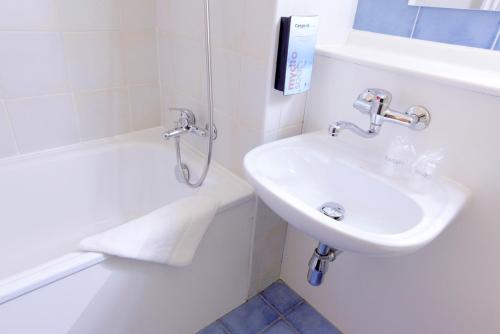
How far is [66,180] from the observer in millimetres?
1289

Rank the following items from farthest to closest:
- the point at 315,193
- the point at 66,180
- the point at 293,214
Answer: the point at 66,180 → the point at 315,193 → the point at 293,214

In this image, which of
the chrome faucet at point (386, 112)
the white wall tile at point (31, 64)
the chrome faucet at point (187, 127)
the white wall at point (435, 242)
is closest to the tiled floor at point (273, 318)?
the white wall at point (435, 242)

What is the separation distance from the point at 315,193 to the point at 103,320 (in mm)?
695

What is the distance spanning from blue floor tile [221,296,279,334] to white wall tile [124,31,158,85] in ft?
3.40

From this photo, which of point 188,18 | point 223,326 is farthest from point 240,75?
point 223,326

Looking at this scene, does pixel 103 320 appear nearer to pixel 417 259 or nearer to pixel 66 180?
pixel 66 180

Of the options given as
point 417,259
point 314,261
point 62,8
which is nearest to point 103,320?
point 314,261

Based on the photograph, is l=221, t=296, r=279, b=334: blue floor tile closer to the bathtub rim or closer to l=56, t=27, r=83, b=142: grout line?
the bathtub rim

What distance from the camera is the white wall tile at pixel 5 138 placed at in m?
1.12

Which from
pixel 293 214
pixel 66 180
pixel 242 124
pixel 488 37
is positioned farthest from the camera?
pixel 66 180

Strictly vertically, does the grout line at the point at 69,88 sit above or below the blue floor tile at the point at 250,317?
above

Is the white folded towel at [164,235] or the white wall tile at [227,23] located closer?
the white folded towel at [164,235]

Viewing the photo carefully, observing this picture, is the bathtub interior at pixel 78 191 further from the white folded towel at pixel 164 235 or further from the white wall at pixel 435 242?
the white wall at pixel 435 242

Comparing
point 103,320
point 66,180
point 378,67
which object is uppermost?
point 378,67
